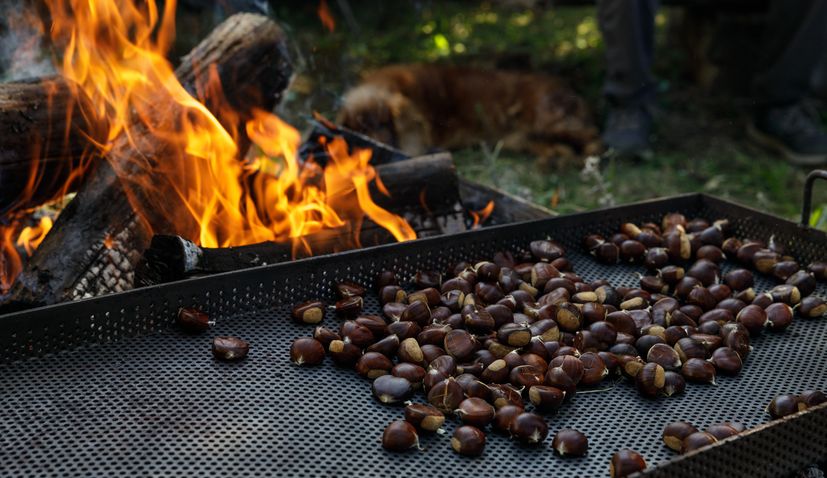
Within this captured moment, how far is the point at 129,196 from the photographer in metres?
2.83

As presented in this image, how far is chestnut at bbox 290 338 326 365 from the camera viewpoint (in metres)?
2.17

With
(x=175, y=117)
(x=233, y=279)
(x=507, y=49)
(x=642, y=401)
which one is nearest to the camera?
(x=642, y=401)

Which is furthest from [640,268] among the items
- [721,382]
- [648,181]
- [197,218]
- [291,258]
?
[648,181]

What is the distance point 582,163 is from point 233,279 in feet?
13.6

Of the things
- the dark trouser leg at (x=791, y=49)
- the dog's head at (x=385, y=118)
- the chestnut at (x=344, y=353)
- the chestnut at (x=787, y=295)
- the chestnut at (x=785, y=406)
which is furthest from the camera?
the dark trouser leg at (x=791, y=49)

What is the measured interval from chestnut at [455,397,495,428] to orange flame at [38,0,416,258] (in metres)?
1.15

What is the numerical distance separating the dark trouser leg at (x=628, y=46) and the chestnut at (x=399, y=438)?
14.6ft

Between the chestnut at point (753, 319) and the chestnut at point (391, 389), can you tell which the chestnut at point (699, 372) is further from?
the chestnut at point (391, 389)

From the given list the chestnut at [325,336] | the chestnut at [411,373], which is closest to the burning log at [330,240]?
the chestnut at [325,336]

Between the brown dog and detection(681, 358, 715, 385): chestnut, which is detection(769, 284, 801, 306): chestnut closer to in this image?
detection(681, 358, 715, 385): chestnut

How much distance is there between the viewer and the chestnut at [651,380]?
2.09 meters

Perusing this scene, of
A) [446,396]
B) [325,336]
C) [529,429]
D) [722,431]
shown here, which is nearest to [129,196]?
[325,336]

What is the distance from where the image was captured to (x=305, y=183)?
3197 millimetres

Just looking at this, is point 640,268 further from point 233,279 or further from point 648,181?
point 648,181
